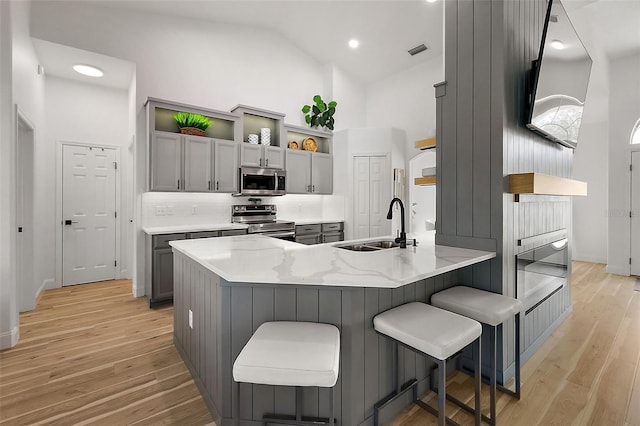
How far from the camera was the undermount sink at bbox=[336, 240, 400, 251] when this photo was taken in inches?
98.4

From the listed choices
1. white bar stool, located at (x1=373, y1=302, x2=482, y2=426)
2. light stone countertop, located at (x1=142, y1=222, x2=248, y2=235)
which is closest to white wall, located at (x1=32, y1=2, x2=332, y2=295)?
light stone countertop, located at (x1=142, y1=222, x2=248, y2=235)

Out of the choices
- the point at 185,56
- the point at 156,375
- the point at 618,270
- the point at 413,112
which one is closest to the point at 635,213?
the point at 618,270

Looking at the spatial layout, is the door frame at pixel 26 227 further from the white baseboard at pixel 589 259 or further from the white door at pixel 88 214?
the white baseboard at pixel 589 259

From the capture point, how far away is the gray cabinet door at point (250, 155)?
4579mm

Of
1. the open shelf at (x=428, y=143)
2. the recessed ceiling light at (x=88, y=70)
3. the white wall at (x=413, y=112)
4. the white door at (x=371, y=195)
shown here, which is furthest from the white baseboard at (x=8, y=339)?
the white wall at (x=413, y=112)

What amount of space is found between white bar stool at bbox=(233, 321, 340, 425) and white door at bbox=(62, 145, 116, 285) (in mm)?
4520

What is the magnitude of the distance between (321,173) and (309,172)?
279 millimetres

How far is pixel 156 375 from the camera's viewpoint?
2.21m

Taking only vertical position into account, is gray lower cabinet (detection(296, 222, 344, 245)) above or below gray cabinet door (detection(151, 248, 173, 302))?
above

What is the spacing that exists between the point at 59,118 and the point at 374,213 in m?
5.12

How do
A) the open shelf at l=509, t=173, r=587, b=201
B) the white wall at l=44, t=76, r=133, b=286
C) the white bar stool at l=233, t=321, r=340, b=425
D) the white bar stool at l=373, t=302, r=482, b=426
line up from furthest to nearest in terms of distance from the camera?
the white wall at l=44, t=76, r=133, b=286 → the open shelf at l=509, t=173, r=587, b=201 → the white bar stool at l=373, t=302, r=482, b=426 → the white bar stool at l=233, t=321, r=340, b=425

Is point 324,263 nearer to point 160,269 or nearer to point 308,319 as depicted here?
point 308,319

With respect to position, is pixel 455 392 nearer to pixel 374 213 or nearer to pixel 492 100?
pixel 492 100

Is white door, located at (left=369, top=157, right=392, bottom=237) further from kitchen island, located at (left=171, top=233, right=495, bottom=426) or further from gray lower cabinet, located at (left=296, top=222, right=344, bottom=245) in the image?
kitchen island, located at (left=171, top=233, right=495, bottom=426)
